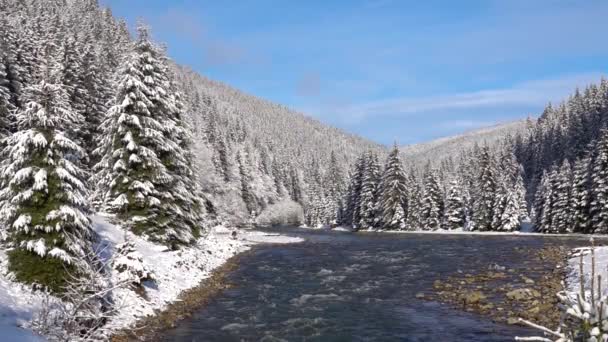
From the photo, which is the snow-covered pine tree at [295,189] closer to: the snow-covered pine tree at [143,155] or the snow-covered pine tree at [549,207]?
the snow-covered pine tree at [549,207]

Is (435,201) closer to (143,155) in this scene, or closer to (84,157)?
(143,155)

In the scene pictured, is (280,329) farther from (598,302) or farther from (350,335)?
(598,302)

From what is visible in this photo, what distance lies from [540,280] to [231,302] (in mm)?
17235

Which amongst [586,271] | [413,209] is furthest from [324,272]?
[413,209]

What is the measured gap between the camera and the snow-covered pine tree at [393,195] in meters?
82.6

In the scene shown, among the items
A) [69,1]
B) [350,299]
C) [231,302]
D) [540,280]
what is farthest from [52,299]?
[69,1]

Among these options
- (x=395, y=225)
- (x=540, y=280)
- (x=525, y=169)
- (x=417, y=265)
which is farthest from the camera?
(x=525, y=169)

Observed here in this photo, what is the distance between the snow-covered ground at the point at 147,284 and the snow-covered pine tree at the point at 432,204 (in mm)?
50486

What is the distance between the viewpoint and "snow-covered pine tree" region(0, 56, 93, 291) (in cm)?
1573

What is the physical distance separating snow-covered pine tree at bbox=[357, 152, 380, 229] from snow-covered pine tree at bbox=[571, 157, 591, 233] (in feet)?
103

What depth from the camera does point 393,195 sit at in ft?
276

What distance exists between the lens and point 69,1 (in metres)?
160

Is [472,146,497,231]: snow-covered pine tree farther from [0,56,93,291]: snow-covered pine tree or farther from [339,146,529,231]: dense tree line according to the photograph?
[0,56,93,291]: snow-covered pine tree

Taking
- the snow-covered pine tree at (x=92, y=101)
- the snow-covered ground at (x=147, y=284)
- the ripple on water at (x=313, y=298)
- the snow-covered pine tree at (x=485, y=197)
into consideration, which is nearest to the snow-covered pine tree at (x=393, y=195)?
the snow-covered pine tree at (x=485, y=197)
